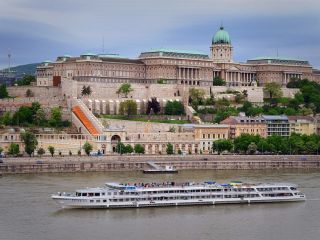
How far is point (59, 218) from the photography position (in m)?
48.3

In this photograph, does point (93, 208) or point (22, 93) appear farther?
point (22, 93)

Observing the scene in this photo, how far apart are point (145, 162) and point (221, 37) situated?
5059 cm

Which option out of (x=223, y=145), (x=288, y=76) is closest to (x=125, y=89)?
(x=223, y=145)

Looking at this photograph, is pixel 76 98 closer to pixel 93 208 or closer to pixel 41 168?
pixel 41 168

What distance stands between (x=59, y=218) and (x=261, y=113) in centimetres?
5269

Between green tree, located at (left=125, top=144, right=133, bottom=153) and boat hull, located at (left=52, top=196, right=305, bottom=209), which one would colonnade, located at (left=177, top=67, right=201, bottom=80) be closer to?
green tree, located at (left=125, top=144, right=133, bottom=153)

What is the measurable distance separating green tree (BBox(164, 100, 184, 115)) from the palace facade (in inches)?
388

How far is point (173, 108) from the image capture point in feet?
322

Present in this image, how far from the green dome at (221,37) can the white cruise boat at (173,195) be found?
69.6 meters

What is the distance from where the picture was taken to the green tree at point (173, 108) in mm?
98125

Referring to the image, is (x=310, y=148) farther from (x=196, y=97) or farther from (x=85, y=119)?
(x=85, y=119)

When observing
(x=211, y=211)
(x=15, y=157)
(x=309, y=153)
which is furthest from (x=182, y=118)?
(x=211, y=211)

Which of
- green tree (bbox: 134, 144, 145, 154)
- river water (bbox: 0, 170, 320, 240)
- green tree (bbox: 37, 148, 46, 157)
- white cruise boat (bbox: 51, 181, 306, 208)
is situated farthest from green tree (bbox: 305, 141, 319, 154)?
white cruise boat (bbox: 51, 181, 306, 208)

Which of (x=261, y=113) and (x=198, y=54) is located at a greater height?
(x=198, y=54)
